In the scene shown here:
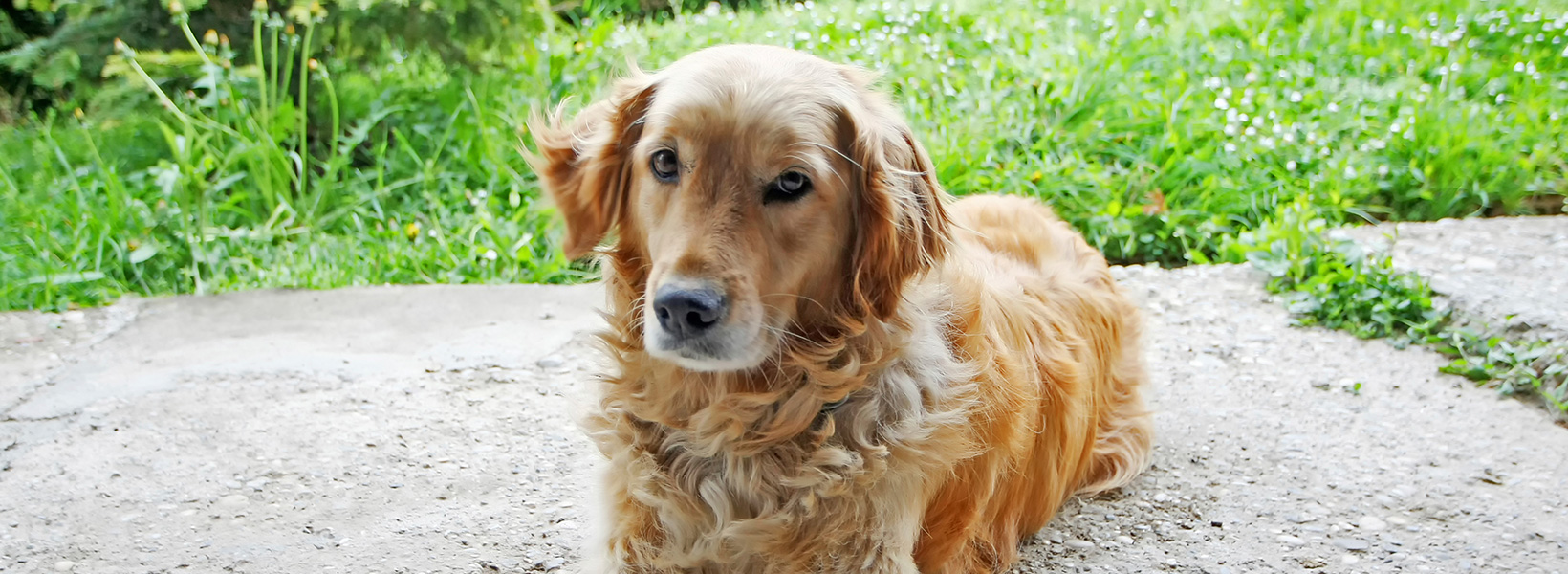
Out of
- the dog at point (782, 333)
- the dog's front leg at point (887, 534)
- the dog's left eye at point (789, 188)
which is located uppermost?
the dog's left eye at point (789, 188)

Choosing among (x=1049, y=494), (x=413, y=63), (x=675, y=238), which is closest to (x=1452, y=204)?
(x=1049, y=494)

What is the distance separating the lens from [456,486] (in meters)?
3.35

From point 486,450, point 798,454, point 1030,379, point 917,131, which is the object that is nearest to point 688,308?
point 798,454

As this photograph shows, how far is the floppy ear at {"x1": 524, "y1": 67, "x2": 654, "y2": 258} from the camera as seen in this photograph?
8.20 ft

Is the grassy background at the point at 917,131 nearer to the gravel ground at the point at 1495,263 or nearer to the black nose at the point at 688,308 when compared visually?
the gravel ground at the point at 1495,263

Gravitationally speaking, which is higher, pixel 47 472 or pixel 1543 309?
pixel 1543 309

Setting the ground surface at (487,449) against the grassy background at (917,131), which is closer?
the ground surface at (487,449)

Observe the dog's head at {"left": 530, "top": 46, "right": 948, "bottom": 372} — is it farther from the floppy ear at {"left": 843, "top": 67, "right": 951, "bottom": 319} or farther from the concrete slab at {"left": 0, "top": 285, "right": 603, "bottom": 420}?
the concrete slab at {"left": 0, "top": 285, "right": 603, "bottom": 420}

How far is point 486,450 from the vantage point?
3.57m

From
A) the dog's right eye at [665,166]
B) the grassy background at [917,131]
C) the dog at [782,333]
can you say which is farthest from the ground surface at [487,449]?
the dog's right eye at [665,166]

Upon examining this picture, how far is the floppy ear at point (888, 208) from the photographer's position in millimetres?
2359

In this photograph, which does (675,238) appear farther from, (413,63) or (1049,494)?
(413,63)

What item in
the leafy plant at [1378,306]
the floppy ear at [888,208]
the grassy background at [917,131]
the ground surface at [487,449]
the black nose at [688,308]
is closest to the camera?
the black nose at [688,308]

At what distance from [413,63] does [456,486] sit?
4.36 metres
